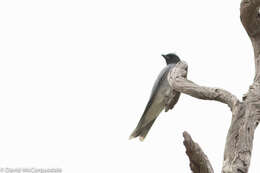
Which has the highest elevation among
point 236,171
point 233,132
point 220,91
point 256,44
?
point 256,44

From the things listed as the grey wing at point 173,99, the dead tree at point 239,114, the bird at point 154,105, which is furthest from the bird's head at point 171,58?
the dead tree at point 239,114

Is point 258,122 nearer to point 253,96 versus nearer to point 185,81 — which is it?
point 253,96

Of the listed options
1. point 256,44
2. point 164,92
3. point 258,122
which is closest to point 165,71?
point 164,92

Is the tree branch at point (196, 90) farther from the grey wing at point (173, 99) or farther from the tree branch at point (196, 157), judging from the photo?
the grey wing at point (173, 99)

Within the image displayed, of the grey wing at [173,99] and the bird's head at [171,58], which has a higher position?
the bird's head at [171,58]

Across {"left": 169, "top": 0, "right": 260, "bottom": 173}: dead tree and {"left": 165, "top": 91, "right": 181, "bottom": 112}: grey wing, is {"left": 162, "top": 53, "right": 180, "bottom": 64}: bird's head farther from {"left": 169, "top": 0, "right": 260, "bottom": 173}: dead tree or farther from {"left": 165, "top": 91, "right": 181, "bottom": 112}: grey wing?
{"left": 169, "top": 0, "right": 260, "bottom": 173}: dead tree

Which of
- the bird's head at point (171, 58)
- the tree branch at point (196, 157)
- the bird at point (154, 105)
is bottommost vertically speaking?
the tree branch at point (196, 157)

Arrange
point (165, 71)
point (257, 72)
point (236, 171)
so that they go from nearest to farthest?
1. point (236, 171)
2. point (257, 72)
3. point (165, 71)

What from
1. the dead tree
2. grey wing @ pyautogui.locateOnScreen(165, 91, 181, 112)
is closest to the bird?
grey wing @ pyautogui.locateOnScreen(165, 91, 181, 112)
